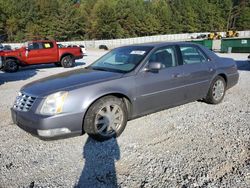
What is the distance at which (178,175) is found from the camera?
10.6ft

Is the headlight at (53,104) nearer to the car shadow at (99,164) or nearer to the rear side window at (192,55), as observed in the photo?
the car shadow at (99,164)

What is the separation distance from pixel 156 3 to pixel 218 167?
78073 millimetres

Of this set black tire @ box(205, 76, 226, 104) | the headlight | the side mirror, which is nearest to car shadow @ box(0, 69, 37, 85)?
the headlight

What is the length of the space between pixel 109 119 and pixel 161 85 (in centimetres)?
119

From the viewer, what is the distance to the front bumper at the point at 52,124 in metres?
3.81

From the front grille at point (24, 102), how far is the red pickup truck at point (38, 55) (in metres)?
10.3

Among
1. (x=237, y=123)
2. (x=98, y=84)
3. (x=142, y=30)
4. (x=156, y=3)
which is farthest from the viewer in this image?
(x=156, y=3)

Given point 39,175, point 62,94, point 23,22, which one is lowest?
point 39,175

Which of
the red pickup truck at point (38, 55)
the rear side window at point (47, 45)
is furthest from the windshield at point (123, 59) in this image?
the rear side window at point (47, 45)

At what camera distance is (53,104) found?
3891 millimetres

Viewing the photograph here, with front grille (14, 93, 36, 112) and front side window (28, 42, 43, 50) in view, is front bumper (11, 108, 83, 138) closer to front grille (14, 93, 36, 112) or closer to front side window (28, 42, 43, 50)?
front grille (14, 93, 36, 112)

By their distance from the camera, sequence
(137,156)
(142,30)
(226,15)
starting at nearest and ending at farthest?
(137,156) < (142,30) < (226,15)

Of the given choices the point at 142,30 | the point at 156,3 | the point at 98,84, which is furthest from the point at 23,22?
the point at 98,84

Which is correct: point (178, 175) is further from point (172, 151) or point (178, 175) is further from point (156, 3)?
point (156, 3)
